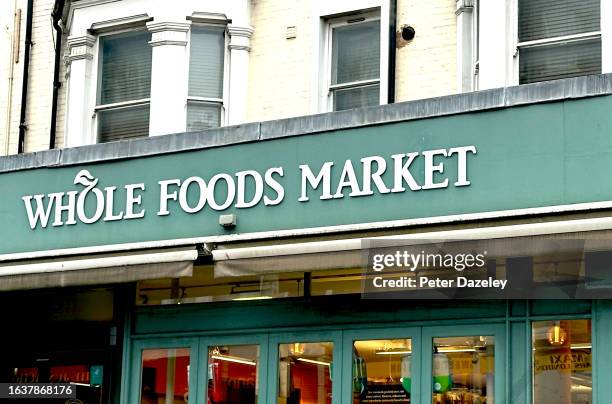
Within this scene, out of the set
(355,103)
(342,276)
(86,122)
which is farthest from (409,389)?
(86,122)

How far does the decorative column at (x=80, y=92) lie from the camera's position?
1802 centimetres

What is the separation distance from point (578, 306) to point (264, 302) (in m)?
3.75

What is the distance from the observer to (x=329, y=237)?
1385 centimetres

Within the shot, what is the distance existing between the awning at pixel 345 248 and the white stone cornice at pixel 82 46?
15.7 ft

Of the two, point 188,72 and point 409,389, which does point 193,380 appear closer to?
point 409,389

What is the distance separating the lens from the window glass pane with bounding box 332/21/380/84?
16.8 m

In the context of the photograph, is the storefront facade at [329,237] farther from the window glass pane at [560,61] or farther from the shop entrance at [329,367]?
the window glass pane at [560,61]

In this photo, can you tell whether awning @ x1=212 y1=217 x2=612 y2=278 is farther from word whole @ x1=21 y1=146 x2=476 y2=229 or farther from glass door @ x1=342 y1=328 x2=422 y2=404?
glass door @ x1=342 y1=328 x2=422 y2=404

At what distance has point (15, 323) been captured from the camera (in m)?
17.6

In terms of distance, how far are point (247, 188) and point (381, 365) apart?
7.61 feet

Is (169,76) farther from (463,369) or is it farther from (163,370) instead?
(463,369)

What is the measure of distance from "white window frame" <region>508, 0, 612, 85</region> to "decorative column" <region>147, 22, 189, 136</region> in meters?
4.27

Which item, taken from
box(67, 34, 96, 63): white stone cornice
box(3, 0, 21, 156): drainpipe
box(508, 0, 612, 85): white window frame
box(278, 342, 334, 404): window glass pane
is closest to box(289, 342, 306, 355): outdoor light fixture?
box(278, 342, 334, 404): window glass pane

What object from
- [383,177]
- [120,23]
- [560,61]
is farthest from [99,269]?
[560,61]
